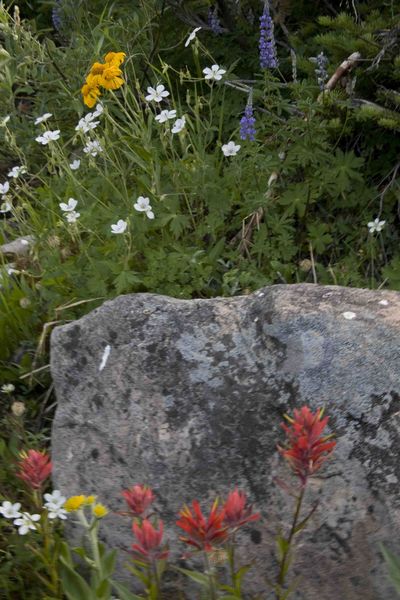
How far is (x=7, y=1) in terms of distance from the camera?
6.52 metres

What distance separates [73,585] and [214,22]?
3260 mm

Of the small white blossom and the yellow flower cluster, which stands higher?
the yellow flower cluster

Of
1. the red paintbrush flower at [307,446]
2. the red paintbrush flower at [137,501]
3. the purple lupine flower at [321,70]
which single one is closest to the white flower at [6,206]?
the purple lupine flower at [321,70]

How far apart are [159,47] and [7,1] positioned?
217 cm

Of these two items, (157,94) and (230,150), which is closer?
(230,150)

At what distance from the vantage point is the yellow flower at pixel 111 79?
11.9ft

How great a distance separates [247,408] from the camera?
2.56 m

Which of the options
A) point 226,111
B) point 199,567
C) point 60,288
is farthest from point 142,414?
point 226,111

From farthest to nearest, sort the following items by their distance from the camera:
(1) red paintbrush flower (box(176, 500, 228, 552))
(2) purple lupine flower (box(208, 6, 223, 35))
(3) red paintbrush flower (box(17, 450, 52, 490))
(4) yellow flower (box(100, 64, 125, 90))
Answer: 1. (2) purple lupine flower (box(208, 6, 223, 35))
2. (4) yellow flower (box(100, 64, 125, 90))
3. (3) red paintbrush flower (box(17, 450, 52, 490))
4. (1) red paintbrush flower (box(176, 500, 228, 552))

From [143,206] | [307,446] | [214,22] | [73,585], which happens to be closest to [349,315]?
[307,446]

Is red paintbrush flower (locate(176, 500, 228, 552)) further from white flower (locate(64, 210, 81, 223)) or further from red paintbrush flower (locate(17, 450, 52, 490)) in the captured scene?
white flower (locate(64, 210, 81, 223))

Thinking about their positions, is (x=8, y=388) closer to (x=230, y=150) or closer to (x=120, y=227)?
(x=120, y=227)

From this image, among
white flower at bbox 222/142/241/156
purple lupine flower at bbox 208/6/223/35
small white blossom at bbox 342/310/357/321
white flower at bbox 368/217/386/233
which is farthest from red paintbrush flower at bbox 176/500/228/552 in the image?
purple lupine flower at bbox 208/6/223/35

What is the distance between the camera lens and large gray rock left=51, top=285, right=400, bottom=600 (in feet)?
7.75
